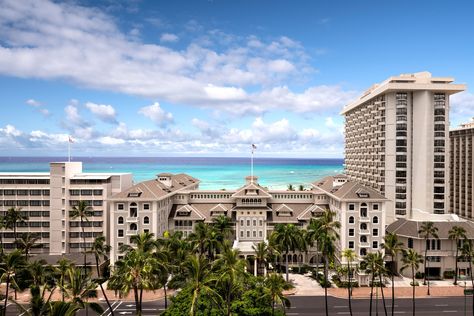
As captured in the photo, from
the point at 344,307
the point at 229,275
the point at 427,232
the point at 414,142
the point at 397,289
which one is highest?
the point at 414,142

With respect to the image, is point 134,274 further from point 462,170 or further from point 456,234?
point 462,170

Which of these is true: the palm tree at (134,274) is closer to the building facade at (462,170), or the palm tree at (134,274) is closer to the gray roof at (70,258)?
the gray roof at (70,258)

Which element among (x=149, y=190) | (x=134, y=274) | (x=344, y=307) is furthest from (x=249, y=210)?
(x=134, y=274)

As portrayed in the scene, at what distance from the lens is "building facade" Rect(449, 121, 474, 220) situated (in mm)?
118125

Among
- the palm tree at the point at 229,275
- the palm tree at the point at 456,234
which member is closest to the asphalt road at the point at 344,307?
the palm tree at the point at 456,234

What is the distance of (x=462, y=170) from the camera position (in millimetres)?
122562

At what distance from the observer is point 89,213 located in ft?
262

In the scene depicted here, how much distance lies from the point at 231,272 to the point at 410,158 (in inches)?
3075

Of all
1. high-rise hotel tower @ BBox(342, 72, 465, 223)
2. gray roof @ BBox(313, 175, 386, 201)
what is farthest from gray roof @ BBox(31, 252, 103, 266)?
high-rise hotel tower @ BBox(342, 72, 465, 223)

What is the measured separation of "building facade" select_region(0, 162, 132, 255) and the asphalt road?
2452 cm

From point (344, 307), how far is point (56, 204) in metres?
74.5

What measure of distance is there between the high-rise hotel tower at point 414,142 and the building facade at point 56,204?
80847 mm

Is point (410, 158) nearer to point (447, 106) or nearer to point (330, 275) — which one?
point (447, 106)

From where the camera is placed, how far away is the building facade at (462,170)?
4651 inches
